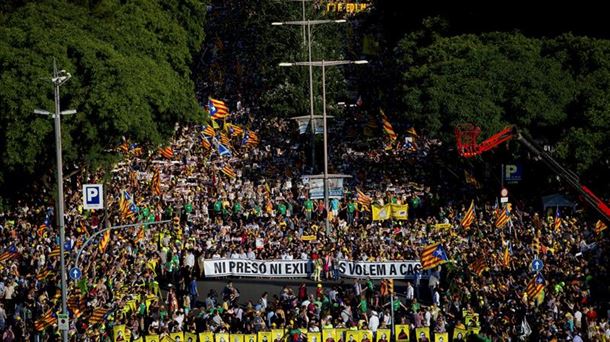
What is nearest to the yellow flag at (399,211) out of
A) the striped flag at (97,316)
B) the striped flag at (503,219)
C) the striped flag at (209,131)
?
the striped flag at (503,219)

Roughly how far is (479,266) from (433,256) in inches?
74.2

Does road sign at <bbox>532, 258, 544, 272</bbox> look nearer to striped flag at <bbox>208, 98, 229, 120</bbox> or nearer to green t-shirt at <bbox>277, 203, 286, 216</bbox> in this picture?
green t-shirt at <bbox>277, 203, 286, 216</bbox>

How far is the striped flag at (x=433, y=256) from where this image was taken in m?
61.0

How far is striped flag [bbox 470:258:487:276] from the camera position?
195 feet

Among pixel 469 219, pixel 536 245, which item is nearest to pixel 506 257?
pixel 536 245

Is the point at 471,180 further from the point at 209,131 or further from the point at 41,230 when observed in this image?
the point at 41,230

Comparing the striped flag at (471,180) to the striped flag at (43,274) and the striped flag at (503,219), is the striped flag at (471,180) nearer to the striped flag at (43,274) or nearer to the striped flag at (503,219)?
the striped flag at (503,219)

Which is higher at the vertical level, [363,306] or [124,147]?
[124,147]

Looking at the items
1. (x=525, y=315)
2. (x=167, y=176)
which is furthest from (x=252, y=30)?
(x=525, y=315)

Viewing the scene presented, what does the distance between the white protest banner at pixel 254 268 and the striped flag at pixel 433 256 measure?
227 inches

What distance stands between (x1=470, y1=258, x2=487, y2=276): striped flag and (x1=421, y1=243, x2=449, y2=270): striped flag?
49.3 inches

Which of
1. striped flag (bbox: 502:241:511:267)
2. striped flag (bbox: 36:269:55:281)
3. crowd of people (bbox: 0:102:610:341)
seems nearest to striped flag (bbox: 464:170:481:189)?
crowd of people (bbox: 0:102:610:341)

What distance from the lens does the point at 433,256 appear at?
61.0 meters

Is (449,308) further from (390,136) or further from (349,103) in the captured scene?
(349,103)
